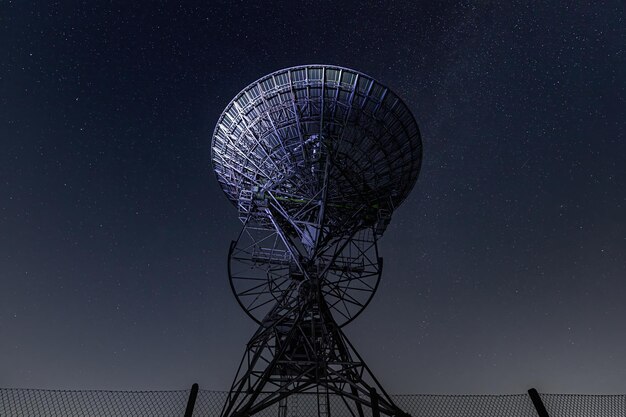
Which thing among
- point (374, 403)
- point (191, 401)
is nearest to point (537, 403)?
point (374, 403)

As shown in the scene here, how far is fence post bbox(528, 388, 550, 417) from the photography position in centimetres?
656

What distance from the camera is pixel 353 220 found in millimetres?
14648

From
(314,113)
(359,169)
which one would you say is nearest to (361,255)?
(359,169)

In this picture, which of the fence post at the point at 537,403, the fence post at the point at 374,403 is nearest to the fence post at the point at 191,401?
the fence post at the point at 374,403

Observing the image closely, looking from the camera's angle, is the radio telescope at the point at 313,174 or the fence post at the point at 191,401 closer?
the fence post at the point at 191,401

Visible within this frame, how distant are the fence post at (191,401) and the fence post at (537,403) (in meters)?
5.27

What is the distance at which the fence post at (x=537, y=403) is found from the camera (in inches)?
258

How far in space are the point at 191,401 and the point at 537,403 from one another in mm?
5383

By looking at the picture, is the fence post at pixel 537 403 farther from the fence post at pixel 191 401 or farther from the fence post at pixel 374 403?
the fence post at pixel 191 401

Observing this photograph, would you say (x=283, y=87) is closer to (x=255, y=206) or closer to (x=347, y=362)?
(x=255, y=206)

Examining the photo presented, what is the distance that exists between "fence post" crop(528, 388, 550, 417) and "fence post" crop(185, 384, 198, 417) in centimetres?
527

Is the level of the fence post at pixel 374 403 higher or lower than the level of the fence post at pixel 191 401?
lower

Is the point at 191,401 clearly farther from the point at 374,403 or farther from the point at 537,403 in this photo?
the point at 537,403

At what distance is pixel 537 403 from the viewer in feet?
21.8
